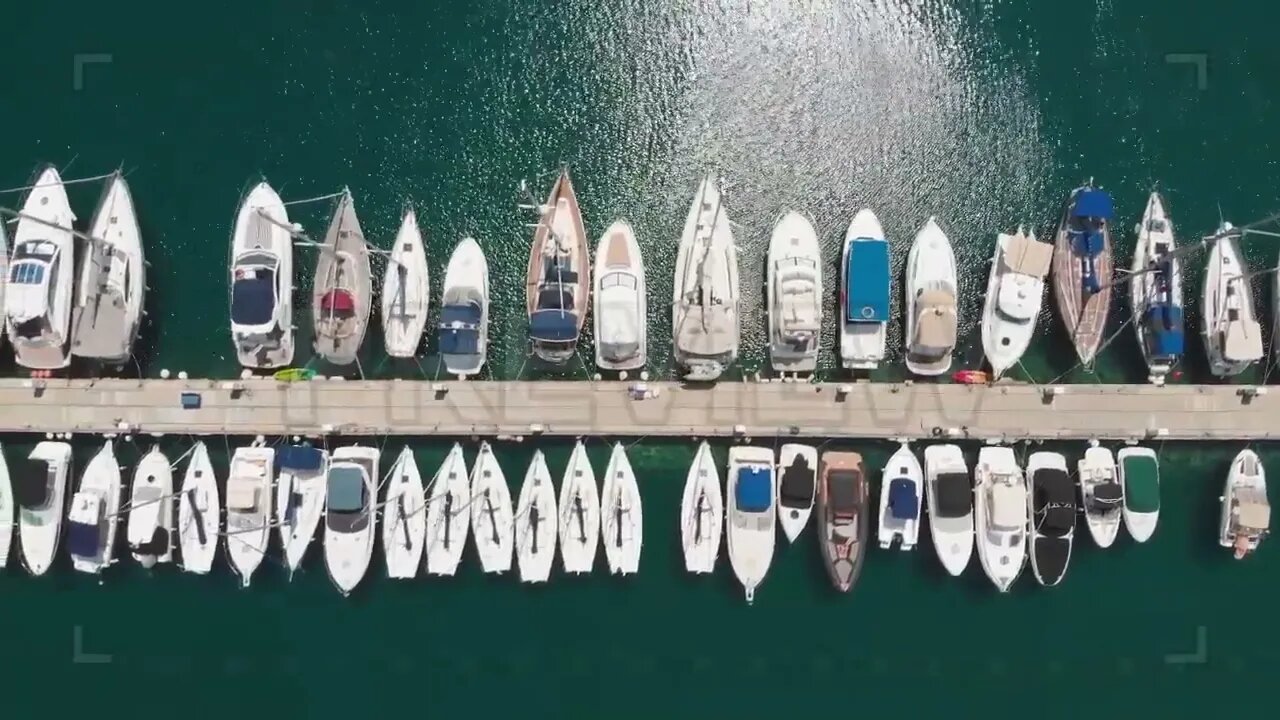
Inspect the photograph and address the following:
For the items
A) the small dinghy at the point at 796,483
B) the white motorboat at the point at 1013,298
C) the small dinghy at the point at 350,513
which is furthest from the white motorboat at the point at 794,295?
the small dinghy at the point at 350,513

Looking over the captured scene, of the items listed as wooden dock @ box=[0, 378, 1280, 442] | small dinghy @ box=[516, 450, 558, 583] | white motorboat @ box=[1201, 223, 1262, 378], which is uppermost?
white motorboat @ box=[1201, 223, 1262, 378]

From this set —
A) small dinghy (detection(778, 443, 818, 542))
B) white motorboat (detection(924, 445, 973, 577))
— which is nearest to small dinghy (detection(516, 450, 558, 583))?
small dinghy (detection(778, 443, 818, 542))

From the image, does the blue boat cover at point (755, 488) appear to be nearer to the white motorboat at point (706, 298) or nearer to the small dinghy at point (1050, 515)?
the white motorboat at point (706, 298)

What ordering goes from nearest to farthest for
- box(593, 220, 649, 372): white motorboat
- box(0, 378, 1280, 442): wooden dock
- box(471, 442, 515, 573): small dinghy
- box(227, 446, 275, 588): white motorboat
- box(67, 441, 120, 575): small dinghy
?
box(227, 446, 275, 588): white motorboat
box(67, 441, 120, 575): small dinghy
box(593, 220, 649, 372): white motorboat
box(471, 442, 515, 573): small dinghy
box(0, 378, 1280, 442): wooden dock

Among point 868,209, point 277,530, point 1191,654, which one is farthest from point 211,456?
point 1191,654

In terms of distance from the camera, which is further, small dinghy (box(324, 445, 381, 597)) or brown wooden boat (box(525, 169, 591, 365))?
brown wooden boat (box(525, 169, 591, 365))

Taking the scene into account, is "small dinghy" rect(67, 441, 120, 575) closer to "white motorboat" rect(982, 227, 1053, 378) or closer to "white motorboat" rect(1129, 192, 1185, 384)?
"white motorboat" rect(982, 227, 1053, 378)

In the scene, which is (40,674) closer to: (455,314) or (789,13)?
(455,314)

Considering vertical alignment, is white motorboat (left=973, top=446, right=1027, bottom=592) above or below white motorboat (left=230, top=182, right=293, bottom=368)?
below
